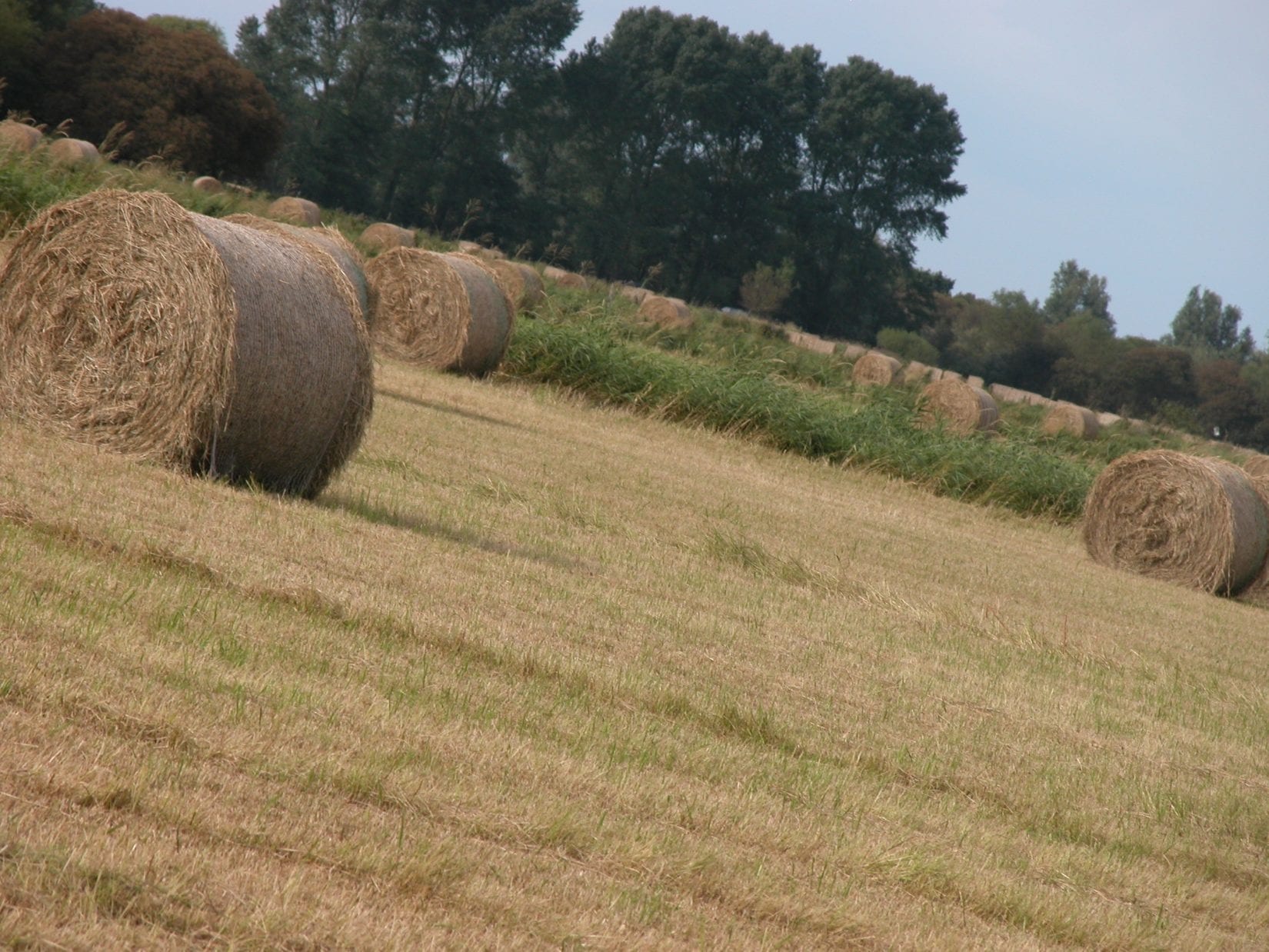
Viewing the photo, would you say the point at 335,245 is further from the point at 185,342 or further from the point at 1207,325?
the point at 1207,325

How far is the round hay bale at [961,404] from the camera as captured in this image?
91.3 ft

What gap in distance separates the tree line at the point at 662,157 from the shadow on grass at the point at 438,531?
47.8 meters

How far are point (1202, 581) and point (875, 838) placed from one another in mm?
13128

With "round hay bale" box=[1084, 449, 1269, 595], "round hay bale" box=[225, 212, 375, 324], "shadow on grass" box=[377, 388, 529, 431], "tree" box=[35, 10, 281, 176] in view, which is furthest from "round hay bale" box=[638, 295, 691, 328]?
"shadow on grass" box=[377, 388, 529, 431]

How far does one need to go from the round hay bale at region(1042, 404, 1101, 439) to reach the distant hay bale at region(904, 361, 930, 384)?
3164 millimetres

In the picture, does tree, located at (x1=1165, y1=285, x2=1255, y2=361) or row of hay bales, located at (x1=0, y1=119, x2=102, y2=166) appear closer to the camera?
row of hay bales, located at (x1=0, y1=119, x2=102, y2=166)

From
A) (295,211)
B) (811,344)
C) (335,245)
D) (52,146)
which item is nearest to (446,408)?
(335,245)

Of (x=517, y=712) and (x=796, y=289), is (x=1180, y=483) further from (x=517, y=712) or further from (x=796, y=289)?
(x=796, y=289)

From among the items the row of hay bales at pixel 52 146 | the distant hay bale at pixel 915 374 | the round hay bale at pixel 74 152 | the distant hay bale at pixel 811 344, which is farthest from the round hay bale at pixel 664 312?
the row of hay bales at pixel 52 146

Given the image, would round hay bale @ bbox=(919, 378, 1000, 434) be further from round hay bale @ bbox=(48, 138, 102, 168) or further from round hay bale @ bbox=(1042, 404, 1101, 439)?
round hay bale @ bbox=(48, 138, 102, 168)

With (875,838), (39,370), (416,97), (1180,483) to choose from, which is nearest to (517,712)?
(875,838)

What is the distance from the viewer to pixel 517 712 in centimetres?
480

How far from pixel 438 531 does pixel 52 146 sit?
800 inches

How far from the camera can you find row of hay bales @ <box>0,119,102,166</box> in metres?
20.7
